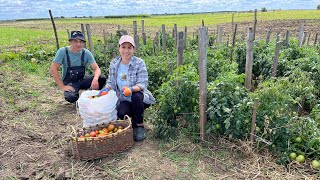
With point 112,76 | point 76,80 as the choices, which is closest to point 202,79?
point 112,76

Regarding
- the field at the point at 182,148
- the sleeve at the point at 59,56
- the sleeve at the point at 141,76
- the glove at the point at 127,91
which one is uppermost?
the sleeve at the point at 59,56

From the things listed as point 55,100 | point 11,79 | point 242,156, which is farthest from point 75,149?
point 11,79

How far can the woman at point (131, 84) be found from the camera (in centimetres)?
390

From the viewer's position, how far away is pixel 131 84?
13.2 feet

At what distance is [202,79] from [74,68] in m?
2.73

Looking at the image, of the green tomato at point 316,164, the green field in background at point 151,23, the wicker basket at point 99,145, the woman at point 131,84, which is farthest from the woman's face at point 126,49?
the green field in background at point 151,23

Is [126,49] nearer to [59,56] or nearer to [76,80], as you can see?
[59,56]

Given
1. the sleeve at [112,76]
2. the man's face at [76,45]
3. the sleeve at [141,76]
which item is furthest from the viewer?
the man's face at [76,45]

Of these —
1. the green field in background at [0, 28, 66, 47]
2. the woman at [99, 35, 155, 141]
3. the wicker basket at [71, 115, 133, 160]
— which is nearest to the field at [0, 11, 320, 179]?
the wicker basket at [71, 115, 133, 160]

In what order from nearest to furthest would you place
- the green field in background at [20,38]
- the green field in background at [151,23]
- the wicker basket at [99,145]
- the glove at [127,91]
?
the wicker basket at [99,145], the glove at [127,91], the green field in background at [20,38], the green field in background at [151,23]

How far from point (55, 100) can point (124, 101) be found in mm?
2404

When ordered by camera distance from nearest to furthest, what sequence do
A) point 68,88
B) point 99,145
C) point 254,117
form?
point 254,117 < point 99,145 < point 68,88

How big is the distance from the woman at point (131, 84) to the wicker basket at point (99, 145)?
0.38 m

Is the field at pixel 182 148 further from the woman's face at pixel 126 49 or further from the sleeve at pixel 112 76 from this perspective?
the sleeve at pixel 112 76
